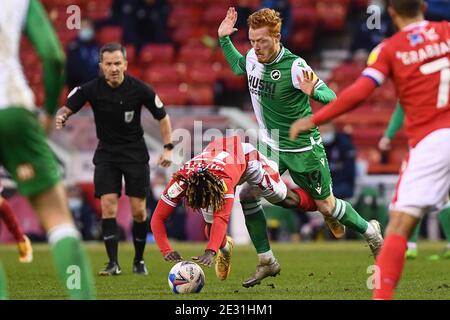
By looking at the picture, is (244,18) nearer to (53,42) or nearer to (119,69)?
(119,69)

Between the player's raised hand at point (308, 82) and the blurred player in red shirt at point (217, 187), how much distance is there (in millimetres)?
778

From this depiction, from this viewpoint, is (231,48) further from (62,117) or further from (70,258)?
(70,258)

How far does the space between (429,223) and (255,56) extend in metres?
7.41

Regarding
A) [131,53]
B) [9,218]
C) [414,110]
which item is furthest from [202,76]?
[414,110]

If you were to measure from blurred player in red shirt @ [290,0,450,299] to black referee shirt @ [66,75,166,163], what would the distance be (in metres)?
4.66

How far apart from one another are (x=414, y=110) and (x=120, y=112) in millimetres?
4965

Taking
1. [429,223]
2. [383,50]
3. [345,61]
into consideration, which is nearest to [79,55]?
[345,61]

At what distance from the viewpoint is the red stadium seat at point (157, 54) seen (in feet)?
68.1

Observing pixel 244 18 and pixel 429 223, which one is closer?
pixel 429 223

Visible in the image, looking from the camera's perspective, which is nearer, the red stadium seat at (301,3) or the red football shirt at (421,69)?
the red football shirt at (421,69)

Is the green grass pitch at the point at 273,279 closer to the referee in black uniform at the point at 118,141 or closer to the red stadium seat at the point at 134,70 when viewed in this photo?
the referee in black uniform at the point at 118,141

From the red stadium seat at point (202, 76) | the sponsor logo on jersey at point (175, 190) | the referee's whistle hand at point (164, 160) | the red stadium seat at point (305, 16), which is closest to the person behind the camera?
the sponsor logo on jersey at point (175, 190)

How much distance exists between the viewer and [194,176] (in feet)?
28.5

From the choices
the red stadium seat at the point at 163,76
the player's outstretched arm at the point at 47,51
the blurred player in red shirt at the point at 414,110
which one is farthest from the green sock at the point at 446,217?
the red stadium seat at the point at 163,76
